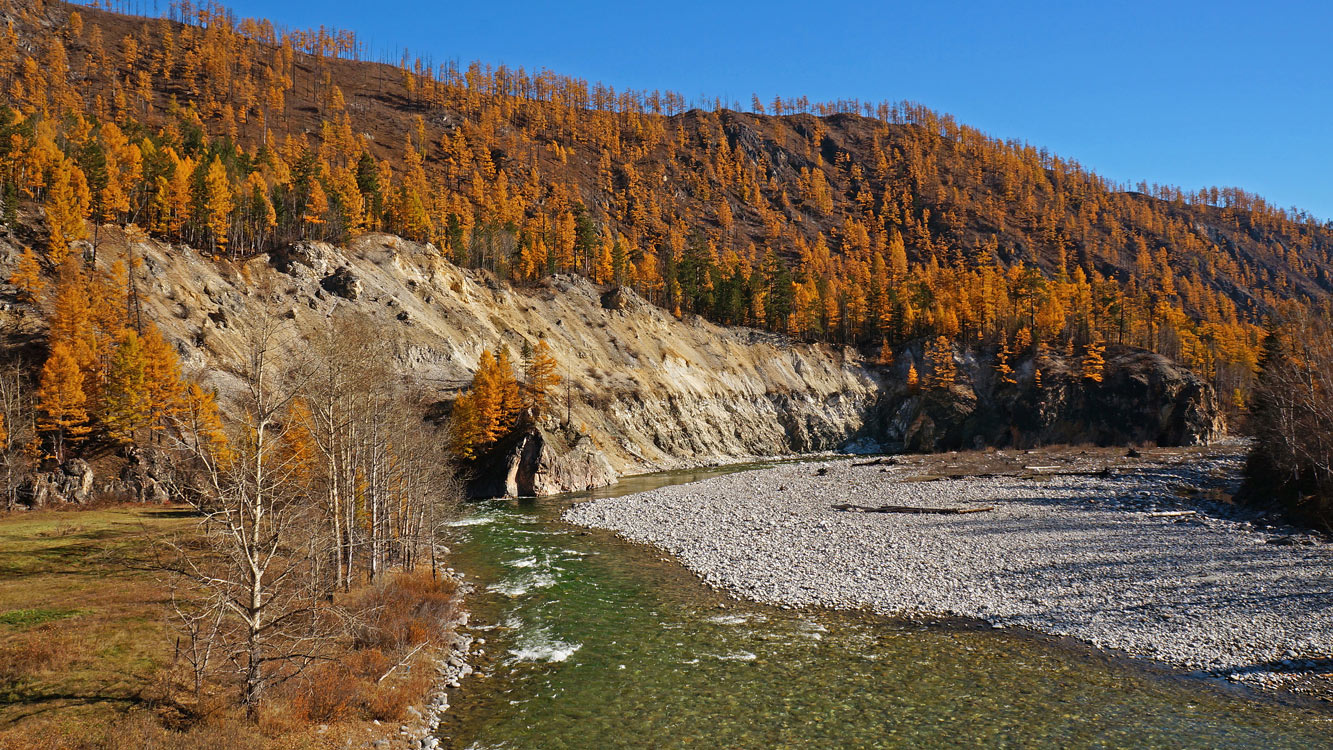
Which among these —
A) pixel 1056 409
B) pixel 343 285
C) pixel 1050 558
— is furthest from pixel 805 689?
pixel 1056 409

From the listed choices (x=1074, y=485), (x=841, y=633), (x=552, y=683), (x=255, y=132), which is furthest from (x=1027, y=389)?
(x=255, y=132)

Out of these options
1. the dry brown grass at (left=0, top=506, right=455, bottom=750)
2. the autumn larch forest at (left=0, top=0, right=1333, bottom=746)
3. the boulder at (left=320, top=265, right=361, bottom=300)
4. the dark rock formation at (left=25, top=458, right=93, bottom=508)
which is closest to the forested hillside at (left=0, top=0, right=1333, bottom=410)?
the autumn larch forest at (left=0, top=0, right=1333, bottom=746)

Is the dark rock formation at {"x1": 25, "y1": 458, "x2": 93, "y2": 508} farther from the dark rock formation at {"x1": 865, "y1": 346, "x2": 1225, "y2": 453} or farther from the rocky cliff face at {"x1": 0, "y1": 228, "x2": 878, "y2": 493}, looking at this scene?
the dark rock formation at {"x1": 865, "y1": 346, "x2": 1225, "y2": 453}

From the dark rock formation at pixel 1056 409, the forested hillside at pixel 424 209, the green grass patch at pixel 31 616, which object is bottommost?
the green grass patch at pixel 31 616

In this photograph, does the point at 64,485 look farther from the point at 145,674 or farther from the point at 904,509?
the point at 904,509

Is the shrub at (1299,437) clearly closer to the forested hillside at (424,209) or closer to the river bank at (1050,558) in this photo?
the river bank at (1050,558)

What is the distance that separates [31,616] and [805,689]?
2252 centimetres

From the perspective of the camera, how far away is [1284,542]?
29109mm

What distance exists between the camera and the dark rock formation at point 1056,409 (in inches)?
3575

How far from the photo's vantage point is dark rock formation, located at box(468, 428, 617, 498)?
58094 mm

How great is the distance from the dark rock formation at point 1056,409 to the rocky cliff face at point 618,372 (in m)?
0.23

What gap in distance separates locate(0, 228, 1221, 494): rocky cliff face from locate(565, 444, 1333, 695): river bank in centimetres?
2651

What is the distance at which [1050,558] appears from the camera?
28672mm

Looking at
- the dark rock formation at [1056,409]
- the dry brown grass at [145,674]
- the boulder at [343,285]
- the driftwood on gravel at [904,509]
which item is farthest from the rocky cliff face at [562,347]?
the dry brown grass at [145,674]
